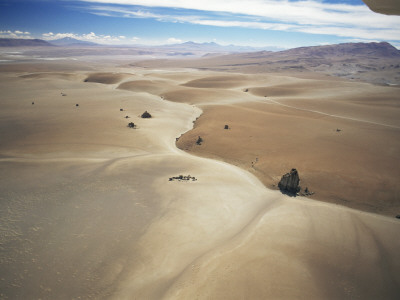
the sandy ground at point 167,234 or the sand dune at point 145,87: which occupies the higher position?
the sand dune at point 145,87

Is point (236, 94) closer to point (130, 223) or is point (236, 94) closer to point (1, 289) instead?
point (130, 223)

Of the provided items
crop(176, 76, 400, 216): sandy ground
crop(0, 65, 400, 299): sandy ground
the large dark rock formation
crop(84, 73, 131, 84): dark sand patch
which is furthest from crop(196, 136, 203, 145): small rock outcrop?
crop(84, 73, 131, 84): dark sand patch

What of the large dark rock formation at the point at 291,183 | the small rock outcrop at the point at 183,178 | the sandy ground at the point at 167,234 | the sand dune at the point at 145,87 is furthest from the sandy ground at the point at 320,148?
the sand dune at the point at 145,87

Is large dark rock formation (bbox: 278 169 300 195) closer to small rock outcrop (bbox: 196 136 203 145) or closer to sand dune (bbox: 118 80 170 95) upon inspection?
small rock outcrop (bbox: 196 136 203 145)

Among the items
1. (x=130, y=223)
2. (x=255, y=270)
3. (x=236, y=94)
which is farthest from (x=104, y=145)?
(x=236, y=94)

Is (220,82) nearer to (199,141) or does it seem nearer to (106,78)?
(106,78)

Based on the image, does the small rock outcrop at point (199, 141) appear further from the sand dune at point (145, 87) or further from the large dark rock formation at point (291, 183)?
the sand dune at point (145, 87)
